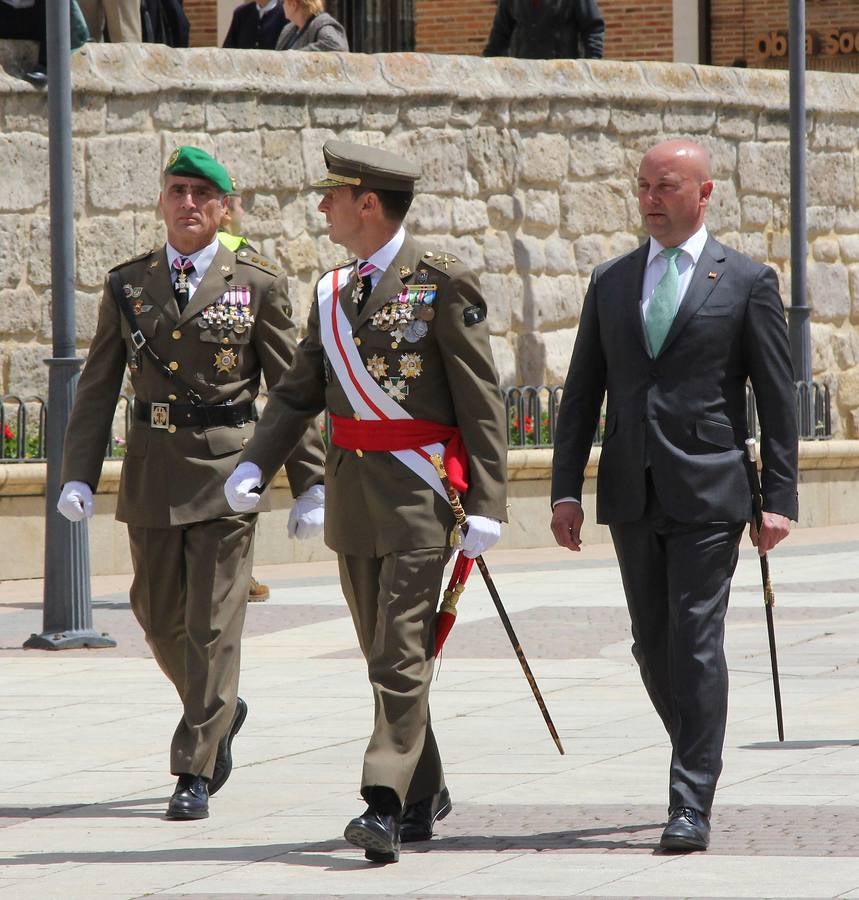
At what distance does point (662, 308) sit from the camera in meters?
5.97

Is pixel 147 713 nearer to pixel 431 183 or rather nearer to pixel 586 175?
pixel 431 183

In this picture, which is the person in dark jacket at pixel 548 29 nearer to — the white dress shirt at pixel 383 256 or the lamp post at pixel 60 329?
the lamp post at pixel 60 329

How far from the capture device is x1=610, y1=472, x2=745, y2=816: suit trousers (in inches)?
229

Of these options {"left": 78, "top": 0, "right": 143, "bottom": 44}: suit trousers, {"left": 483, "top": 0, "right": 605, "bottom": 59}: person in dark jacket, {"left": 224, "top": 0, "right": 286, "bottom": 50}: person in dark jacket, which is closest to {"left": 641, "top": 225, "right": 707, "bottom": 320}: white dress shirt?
{"left": 78, "top": 0, "right": 143, "bottom": 44}: suit trousers

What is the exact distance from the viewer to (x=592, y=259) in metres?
18.5

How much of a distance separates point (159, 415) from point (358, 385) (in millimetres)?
976

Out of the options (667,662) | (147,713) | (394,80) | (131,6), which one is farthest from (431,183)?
(667,662)

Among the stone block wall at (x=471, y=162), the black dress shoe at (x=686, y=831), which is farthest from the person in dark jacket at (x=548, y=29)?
the black dress shoe at (x=686, y=831)

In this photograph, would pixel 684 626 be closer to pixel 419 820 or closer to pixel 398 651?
pixel 398 651

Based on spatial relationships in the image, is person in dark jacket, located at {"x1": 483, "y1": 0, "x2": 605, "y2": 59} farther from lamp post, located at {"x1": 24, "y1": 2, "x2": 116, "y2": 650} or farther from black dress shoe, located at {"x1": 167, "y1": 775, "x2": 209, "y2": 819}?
black dress shoe, located at {"x1": 167, "y1": 775, "x2": 209, "y2": 819}

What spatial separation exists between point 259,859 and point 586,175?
1327 centimetres

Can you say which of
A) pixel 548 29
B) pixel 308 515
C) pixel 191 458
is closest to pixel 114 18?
pixel 548 29

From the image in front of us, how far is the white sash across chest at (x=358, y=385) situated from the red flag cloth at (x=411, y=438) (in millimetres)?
16

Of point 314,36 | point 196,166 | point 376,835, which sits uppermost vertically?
point 314,36
